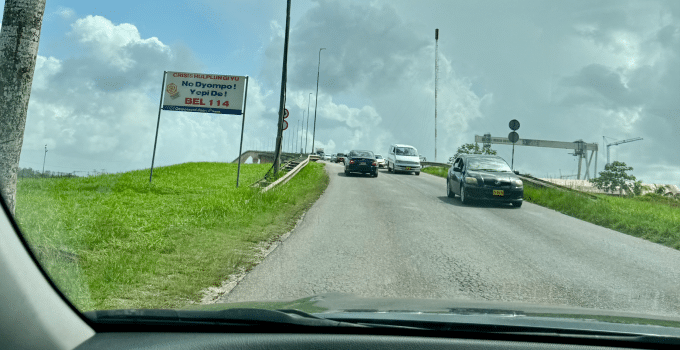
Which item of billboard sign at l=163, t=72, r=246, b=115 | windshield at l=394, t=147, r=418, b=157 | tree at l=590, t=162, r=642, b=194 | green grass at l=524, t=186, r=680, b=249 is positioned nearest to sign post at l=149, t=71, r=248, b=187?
billboard sign at l=163, t=72, r=246, b=115

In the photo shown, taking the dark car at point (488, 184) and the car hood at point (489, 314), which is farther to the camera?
the dark car at point (488, 184)

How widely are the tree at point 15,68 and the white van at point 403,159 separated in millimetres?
29603

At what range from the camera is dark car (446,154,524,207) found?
16.7 metres

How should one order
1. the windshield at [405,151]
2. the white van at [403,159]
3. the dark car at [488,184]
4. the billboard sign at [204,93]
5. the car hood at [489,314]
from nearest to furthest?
the car hood at [489,314], the dark car at [488,184], the billboard sign at [204,93], the white van at [403,159], the windshield at [405,151]

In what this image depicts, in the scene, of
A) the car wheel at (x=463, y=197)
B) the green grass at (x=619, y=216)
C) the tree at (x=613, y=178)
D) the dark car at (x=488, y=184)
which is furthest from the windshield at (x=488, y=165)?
the tree at (x=613, y=178)

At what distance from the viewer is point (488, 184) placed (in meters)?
16.7

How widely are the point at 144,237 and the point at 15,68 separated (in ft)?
12.2

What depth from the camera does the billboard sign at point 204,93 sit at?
18.9 m

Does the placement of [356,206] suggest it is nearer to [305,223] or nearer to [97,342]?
[305,223]

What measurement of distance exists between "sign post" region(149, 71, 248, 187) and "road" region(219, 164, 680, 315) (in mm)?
6940

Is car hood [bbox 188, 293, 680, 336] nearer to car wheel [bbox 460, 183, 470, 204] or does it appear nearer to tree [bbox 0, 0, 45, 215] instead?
tree [bbox 0, 0, 45, 215]

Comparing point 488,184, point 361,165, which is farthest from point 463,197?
point 361,165

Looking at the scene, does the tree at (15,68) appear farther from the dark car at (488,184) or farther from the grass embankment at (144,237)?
the dark car at (488,184)

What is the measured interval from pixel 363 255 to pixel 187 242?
2747 millimetres
